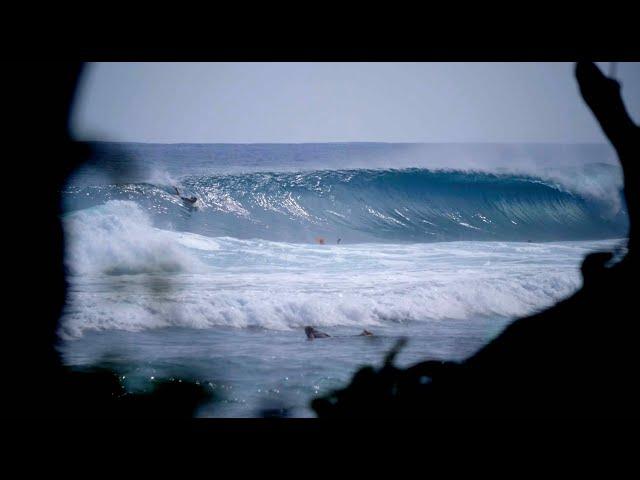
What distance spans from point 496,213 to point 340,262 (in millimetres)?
3425

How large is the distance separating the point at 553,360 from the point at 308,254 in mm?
4019

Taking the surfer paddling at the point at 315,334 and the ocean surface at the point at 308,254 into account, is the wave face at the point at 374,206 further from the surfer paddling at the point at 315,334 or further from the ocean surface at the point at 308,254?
the surfer paddling at the point at 315,334

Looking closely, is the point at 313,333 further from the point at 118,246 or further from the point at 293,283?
the point at 118,246

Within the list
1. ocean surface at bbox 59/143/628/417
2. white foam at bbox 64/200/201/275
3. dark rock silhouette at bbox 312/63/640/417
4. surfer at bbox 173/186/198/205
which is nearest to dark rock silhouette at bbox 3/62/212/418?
ocean surface at bbox 59/143/628/417

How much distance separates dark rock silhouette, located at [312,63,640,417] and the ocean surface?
3.85 ft

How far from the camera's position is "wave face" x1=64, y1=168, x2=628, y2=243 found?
6.68 metres

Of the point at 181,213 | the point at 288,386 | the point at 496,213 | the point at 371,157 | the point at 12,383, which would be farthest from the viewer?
the point at 371,157

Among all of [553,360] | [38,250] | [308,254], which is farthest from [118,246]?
[553,360]

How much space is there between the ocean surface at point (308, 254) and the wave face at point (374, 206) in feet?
0.10

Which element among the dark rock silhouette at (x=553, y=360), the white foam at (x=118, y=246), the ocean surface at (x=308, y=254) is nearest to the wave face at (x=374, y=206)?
the ocean surface at (x=308, y=254)
